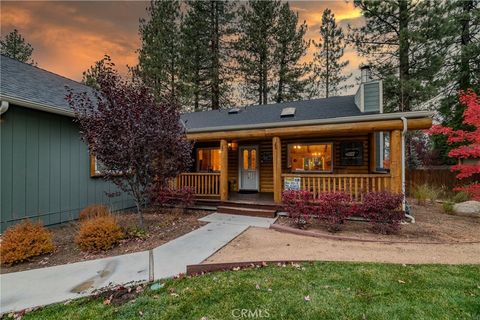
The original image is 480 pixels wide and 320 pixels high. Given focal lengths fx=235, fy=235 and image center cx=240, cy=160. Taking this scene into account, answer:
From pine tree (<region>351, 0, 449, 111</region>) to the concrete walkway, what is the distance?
552 inches

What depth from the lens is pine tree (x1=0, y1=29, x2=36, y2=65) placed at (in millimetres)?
Answer: 21297

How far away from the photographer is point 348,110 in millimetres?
9039

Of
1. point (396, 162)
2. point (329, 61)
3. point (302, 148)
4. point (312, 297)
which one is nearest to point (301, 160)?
point (302, 148)

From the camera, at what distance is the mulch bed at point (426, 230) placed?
5309 millimetres

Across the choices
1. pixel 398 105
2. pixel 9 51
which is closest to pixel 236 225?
pixel 398 105

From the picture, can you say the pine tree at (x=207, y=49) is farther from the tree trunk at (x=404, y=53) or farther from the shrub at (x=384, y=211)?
the shrub at (x=384, y=211)

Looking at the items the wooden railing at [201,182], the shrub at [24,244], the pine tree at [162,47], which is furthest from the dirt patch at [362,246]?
the pine tree at [162,47]

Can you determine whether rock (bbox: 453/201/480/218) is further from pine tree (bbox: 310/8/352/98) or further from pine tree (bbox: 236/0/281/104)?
pine tree (bbox: 236/0/281/104)

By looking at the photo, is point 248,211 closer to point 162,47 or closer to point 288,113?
point 288,113

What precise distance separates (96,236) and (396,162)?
7499 mm

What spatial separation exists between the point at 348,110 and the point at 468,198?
5985 mm

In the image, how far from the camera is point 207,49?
1870cm

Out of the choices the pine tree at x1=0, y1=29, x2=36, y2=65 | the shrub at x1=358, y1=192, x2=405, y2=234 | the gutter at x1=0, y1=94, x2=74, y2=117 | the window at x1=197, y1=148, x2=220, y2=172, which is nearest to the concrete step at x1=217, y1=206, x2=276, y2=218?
the shrub at x1=358, y1=192, x2=405, y2=234

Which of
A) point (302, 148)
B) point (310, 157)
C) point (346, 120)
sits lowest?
point (310, 157)
